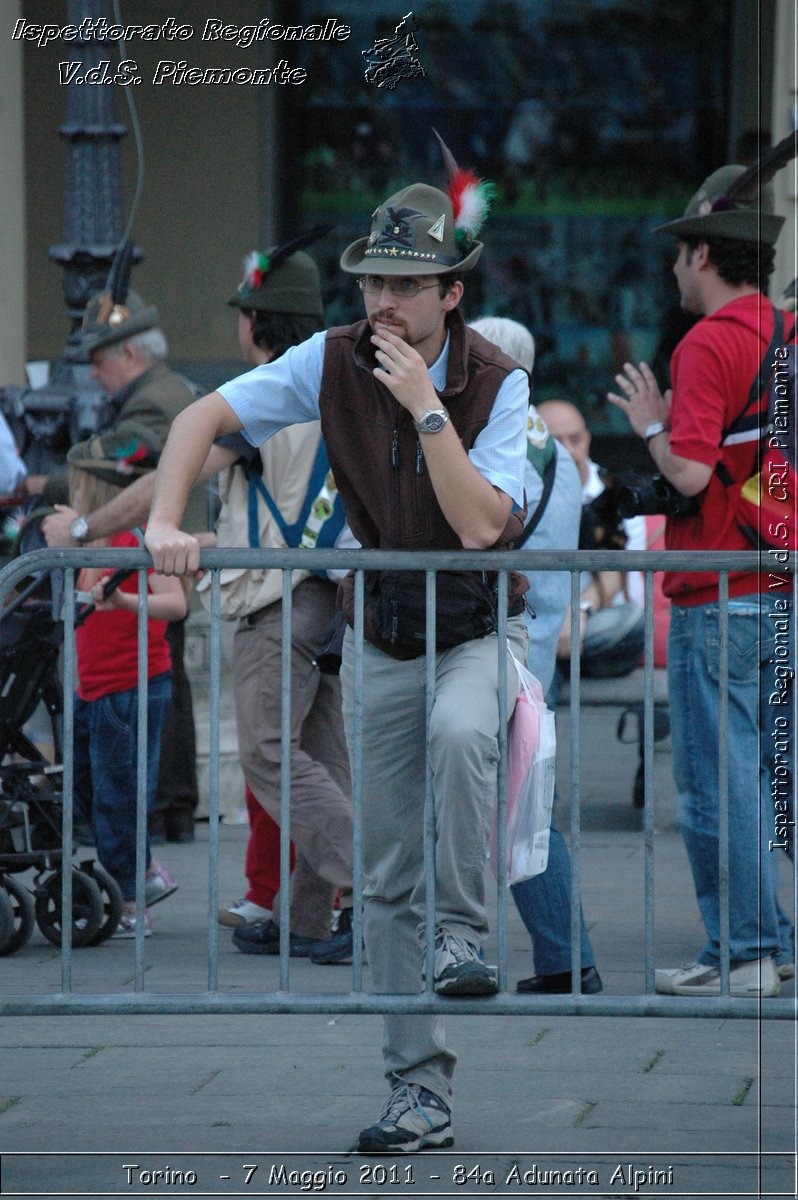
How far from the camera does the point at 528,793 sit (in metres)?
3.95

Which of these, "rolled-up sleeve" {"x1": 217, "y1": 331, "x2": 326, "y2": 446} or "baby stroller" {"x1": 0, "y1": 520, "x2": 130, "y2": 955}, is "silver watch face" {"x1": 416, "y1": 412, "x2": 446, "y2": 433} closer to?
"rolled-up sleeve" {"x1": 217, "y1": 331, "x2": 326, "y2": 446}

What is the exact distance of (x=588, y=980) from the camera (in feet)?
16.9

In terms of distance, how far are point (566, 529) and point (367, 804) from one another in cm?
173

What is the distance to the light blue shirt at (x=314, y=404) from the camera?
398 cm

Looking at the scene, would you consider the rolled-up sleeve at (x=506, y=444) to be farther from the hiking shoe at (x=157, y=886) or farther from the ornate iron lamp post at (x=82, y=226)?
the ornate iron lamp post at (x=82, y=226)

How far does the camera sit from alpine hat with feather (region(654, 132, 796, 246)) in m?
5.36

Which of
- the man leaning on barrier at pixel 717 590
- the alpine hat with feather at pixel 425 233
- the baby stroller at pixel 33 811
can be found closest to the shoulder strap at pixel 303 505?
the baby stroller at pixel 33 811

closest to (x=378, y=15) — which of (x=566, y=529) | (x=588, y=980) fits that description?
(x=566, y=529)

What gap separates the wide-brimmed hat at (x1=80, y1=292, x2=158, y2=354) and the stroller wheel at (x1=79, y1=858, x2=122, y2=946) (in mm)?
2045

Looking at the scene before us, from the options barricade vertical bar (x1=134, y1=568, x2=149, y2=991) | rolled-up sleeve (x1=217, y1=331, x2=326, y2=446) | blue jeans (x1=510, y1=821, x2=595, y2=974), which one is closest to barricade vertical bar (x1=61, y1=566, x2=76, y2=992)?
barricade vertical bar (x1=134, y1=568, x2=149, y2=991)

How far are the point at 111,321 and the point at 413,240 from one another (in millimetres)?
3409

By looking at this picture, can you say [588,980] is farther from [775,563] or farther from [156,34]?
[156,34]

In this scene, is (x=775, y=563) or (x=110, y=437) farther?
A: (x=110, y=437)

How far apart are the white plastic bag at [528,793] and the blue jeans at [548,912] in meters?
1.32
